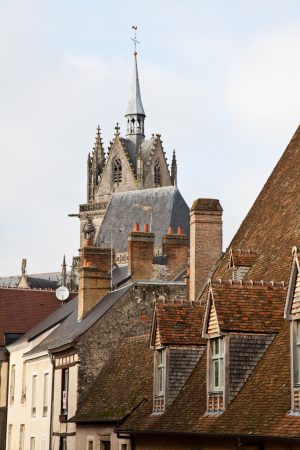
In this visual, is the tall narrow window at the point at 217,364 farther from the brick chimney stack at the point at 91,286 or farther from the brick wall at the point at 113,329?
the brick chimney stack at the point at 91,286

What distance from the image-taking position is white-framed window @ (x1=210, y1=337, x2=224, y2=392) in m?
18.5

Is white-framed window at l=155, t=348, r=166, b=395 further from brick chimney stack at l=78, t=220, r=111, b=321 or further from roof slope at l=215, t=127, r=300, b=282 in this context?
brick chimney stack at l=78, t=220, r=111, b=321

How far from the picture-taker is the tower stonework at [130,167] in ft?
425

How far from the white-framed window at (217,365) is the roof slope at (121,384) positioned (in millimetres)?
5731

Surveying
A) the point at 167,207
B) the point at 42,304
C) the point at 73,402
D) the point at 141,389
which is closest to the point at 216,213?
the point at 141,389

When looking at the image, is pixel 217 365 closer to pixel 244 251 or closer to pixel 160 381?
pixel 160 381

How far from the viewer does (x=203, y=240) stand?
27031 millimetres

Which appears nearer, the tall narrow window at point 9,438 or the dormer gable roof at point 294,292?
the dormer gable roof at point 294,292

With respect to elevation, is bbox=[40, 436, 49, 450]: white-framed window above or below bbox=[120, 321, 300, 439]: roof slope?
above

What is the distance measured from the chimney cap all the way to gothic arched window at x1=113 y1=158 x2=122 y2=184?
104989mm

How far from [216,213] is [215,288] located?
9.12m

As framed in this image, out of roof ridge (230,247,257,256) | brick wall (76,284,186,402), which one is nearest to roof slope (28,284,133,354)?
brick wall (76,284,186,402)

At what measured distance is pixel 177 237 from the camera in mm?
40562

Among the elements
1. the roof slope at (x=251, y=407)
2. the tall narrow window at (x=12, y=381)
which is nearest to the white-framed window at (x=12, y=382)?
the tall narrow window at (x=12, y=381)
